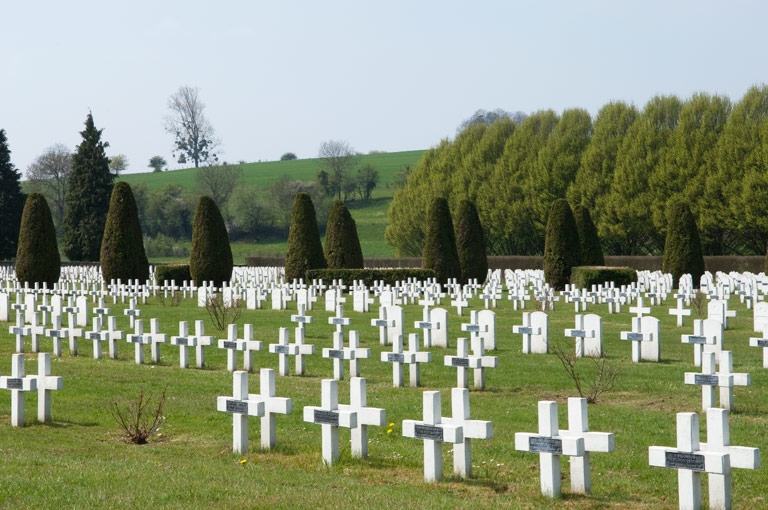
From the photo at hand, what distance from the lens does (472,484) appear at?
23.7ft

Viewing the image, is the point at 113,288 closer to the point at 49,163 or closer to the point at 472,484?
the point at 472,484

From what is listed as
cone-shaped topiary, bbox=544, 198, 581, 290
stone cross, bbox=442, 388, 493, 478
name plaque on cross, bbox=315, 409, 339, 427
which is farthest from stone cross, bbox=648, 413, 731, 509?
cone-shaped topiary, bbox=544, 198, 581, 290

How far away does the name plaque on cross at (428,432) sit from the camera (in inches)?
280

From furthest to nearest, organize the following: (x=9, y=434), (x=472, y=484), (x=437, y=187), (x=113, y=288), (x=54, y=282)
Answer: (x=437, y=187) < (x=54, y=282) < (x=113, y=288) < (x=9, y=434) < (x=472, y=484)

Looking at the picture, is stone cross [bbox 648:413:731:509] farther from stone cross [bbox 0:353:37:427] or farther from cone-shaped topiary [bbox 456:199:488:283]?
cone-shaped topiary [bbox 456:199:488:283]

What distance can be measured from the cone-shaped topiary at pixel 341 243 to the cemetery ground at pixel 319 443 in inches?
799

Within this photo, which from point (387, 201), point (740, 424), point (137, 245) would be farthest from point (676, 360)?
point (387, 201)

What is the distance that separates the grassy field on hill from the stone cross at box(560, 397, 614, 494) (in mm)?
65148

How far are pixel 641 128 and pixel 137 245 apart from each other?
2795cm

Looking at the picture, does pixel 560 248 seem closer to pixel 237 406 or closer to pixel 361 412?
pixel 237 406

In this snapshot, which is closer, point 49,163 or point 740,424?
point 740,424

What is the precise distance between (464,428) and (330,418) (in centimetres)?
117

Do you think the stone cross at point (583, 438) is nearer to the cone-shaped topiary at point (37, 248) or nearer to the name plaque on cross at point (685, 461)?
the name plaque on cross at point (685, 461)

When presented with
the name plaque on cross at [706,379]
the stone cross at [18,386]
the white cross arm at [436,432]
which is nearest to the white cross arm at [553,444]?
the white cross arm at [436,432]
